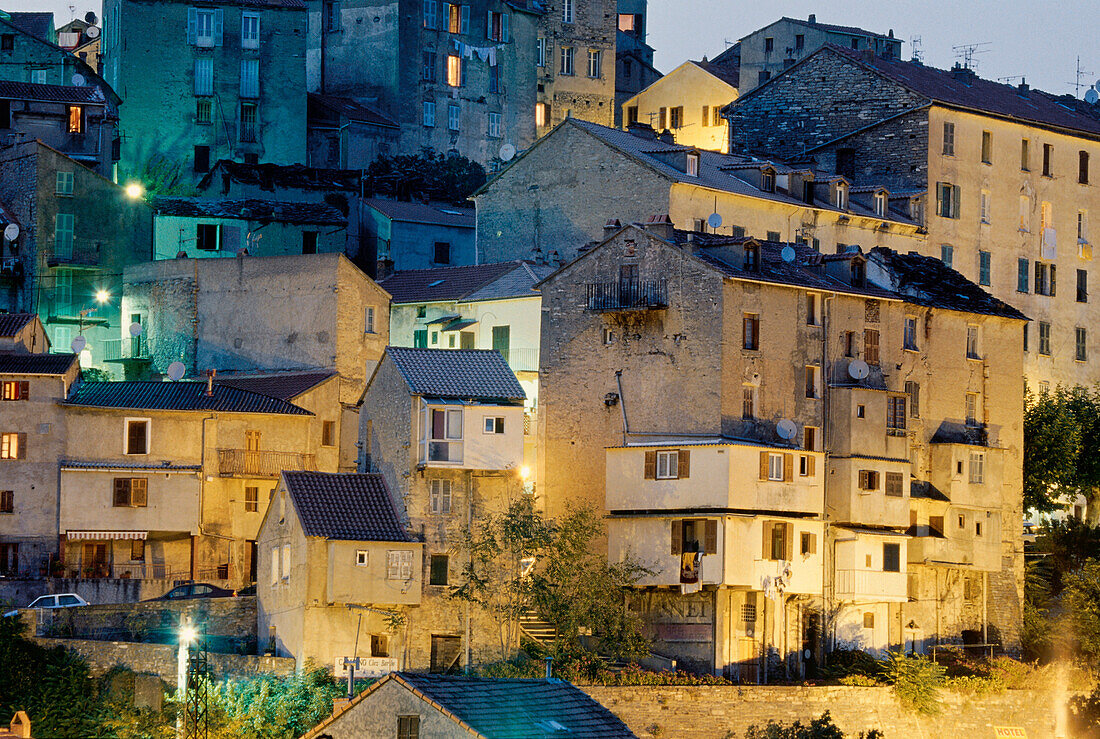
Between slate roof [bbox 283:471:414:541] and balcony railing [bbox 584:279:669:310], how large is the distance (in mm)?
9221

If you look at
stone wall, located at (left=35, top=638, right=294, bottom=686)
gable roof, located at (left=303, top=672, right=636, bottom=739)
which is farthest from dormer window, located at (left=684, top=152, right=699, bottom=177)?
Result: gable roof, located at (left=303, top=672, right=636, bottom=739)

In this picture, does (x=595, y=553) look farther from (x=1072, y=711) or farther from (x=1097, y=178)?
(x=1097, y=178)

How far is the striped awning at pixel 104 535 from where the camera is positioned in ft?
195

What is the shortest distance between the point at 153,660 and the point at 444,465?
9474 mm

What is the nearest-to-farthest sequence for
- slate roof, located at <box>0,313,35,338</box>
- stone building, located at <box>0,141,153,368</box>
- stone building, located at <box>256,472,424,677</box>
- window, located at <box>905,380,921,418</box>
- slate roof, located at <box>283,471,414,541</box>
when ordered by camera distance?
stone building, located at <box>256,472,424,677</box>, slate roof, located at <box>283,471,414,541</box>, window, located at <box>905,380,921,418</box>, slate roof, located at <box>0,313,35,338</box>, stone building, located at <box>0,141,153,368</box>

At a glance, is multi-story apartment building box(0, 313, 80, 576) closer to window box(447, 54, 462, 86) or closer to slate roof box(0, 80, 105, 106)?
slate roof box(0, 80, 105, 106)

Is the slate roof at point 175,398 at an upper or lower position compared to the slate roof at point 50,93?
lower

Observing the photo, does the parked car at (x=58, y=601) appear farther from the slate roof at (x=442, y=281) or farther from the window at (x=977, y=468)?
the window at (x=977, y=468)

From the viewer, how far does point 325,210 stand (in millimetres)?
79375

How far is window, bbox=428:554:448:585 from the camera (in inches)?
2147

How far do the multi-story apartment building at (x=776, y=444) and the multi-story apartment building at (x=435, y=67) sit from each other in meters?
33.4

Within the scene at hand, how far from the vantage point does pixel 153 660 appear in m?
51.1

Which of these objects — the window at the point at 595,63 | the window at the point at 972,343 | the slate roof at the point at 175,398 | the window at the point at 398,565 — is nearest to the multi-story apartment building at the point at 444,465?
the window at the point at 398,565

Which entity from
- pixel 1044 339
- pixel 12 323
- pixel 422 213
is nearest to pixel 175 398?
pixel 12 323
